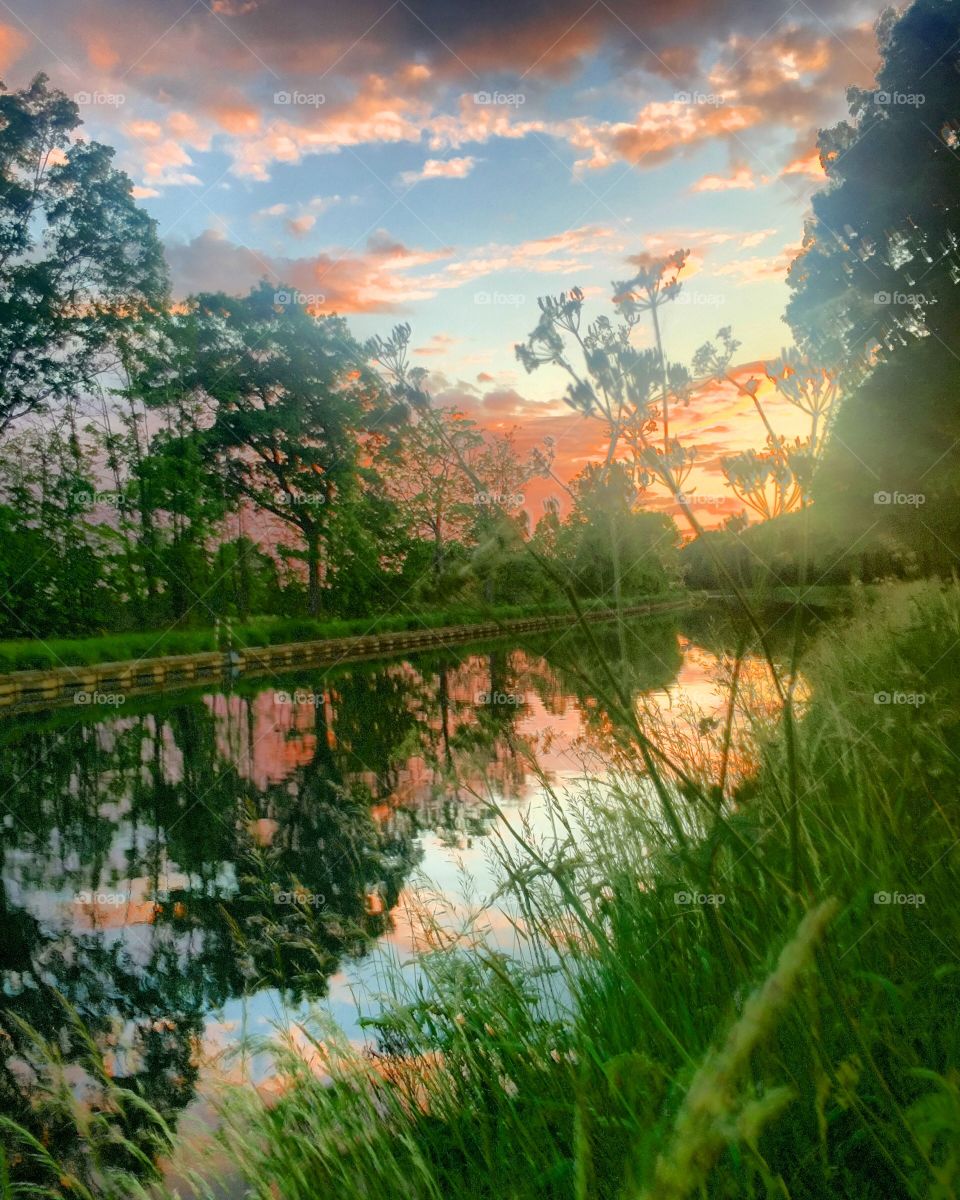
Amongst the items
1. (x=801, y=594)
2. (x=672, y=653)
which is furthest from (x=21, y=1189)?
(x=672, y=653)

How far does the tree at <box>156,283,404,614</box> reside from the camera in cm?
3641

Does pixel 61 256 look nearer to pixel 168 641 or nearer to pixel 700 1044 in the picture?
pixel 168 641

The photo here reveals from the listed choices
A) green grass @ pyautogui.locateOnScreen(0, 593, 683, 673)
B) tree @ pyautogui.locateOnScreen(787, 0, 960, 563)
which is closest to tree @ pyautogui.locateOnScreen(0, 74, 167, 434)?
green grass @ pyautogui.locateOnScreen(0, 593, 683, 673)

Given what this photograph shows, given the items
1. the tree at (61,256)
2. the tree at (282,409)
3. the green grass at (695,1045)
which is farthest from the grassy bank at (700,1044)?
the tree at (282,409)

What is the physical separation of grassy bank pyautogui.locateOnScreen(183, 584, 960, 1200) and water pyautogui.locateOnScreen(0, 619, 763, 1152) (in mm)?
396

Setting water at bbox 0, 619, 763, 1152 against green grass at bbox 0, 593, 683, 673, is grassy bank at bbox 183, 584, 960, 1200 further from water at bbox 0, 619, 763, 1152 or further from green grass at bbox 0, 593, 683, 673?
green grass at bbox 0, 593, 683, 673

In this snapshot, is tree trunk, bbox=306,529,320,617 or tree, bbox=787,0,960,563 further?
tree trunk, bbox=306,529,320,617

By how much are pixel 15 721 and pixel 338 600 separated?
2367cm

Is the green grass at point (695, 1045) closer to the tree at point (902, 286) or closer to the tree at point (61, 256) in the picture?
the tree at point (902, 286)

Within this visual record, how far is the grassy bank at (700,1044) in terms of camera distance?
126cm

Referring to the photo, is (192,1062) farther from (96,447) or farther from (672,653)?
(96,447)

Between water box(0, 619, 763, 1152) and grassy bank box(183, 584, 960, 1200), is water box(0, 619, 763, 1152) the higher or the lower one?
Result: the lower one

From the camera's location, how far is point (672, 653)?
75.0 feet

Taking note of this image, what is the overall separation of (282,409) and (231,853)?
104 ft
